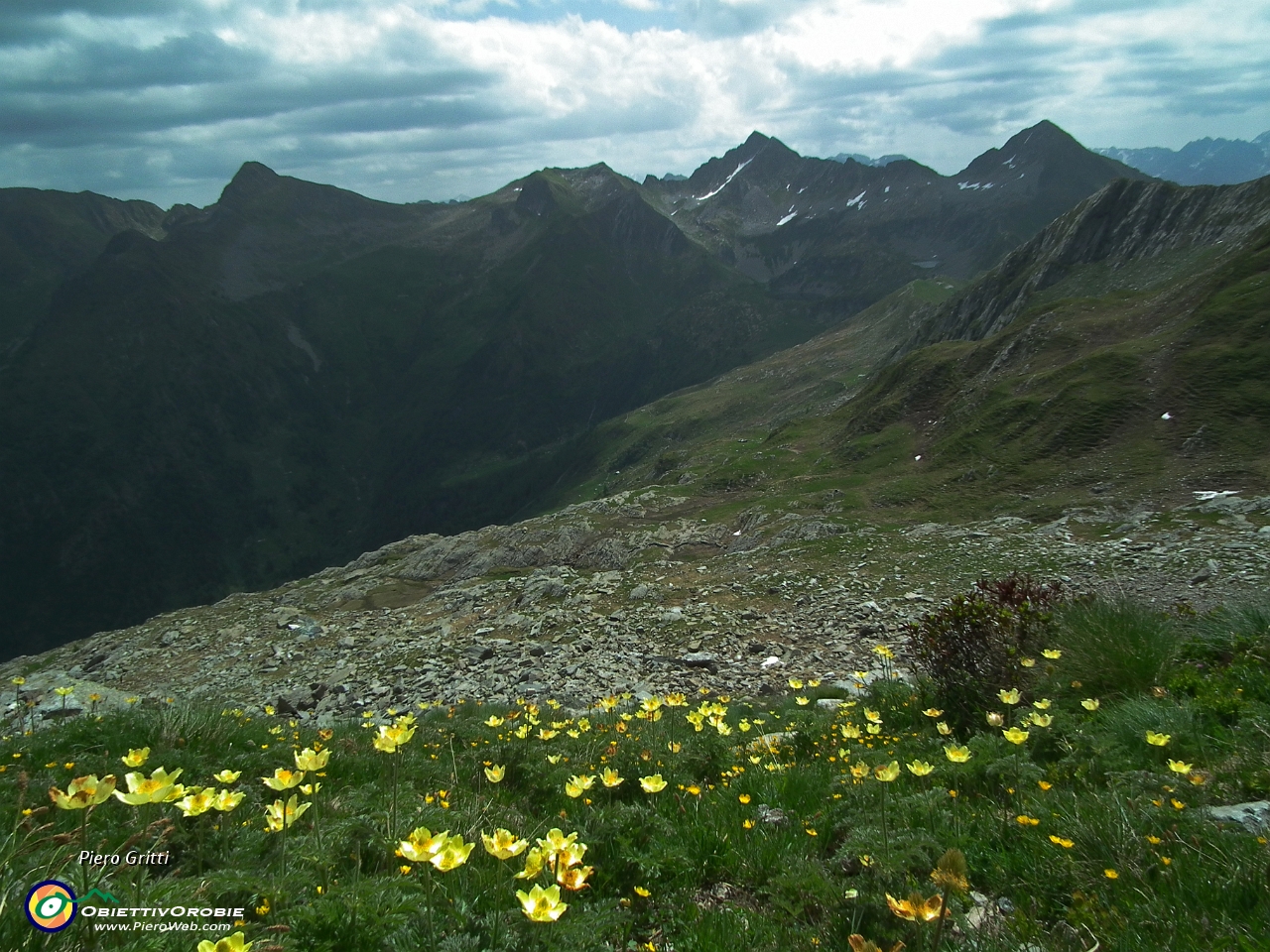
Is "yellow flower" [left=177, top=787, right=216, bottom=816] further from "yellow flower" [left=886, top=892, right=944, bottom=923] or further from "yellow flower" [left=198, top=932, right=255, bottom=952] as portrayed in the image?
"yellow flower" [left=886, top=892, right=944, bottom=923]

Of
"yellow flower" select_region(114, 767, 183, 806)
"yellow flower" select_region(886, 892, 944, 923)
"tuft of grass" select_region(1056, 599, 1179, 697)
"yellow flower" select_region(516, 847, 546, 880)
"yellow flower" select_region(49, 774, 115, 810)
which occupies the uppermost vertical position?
"yellow flower" select_region(49, 774, 115, 810)

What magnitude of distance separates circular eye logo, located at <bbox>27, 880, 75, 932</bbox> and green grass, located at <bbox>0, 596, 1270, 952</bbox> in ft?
0.53

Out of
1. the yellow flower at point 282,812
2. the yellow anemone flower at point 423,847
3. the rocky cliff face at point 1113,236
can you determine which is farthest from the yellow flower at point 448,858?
the rocky cliff face at point 1113,236

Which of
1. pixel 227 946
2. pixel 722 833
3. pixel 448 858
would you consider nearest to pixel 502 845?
pixel 448 858

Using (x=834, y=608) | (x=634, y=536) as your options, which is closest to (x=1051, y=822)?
(x=834, y=608)

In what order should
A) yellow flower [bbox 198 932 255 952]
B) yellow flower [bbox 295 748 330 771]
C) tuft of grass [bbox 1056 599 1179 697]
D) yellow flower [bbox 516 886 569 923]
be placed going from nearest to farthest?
yellow flower [bbox 198 932 255 952], yellow flower [bbox 516 886 569 923], yellow flower [bbox 295 748 330 771], tuft of grass [bbox 1056 599 1179 697]

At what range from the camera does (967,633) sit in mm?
8328

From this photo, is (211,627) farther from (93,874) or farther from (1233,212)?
(1233,212)

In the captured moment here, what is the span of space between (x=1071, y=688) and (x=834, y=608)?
12.9 m

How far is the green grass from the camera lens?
130 inches

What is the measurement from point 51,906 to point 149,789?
0.67 meters

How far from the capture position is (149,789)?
3.36m

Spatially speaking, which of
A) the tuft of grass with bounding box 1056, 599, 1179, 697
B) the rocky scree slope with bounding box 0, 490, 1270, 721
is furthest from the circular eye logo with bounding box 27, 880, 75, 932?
the tuft of grass with bounding box 1056, 599, 1179, 697

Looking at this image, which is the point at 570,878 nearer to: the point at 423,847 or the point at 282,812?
the point at 423,847
